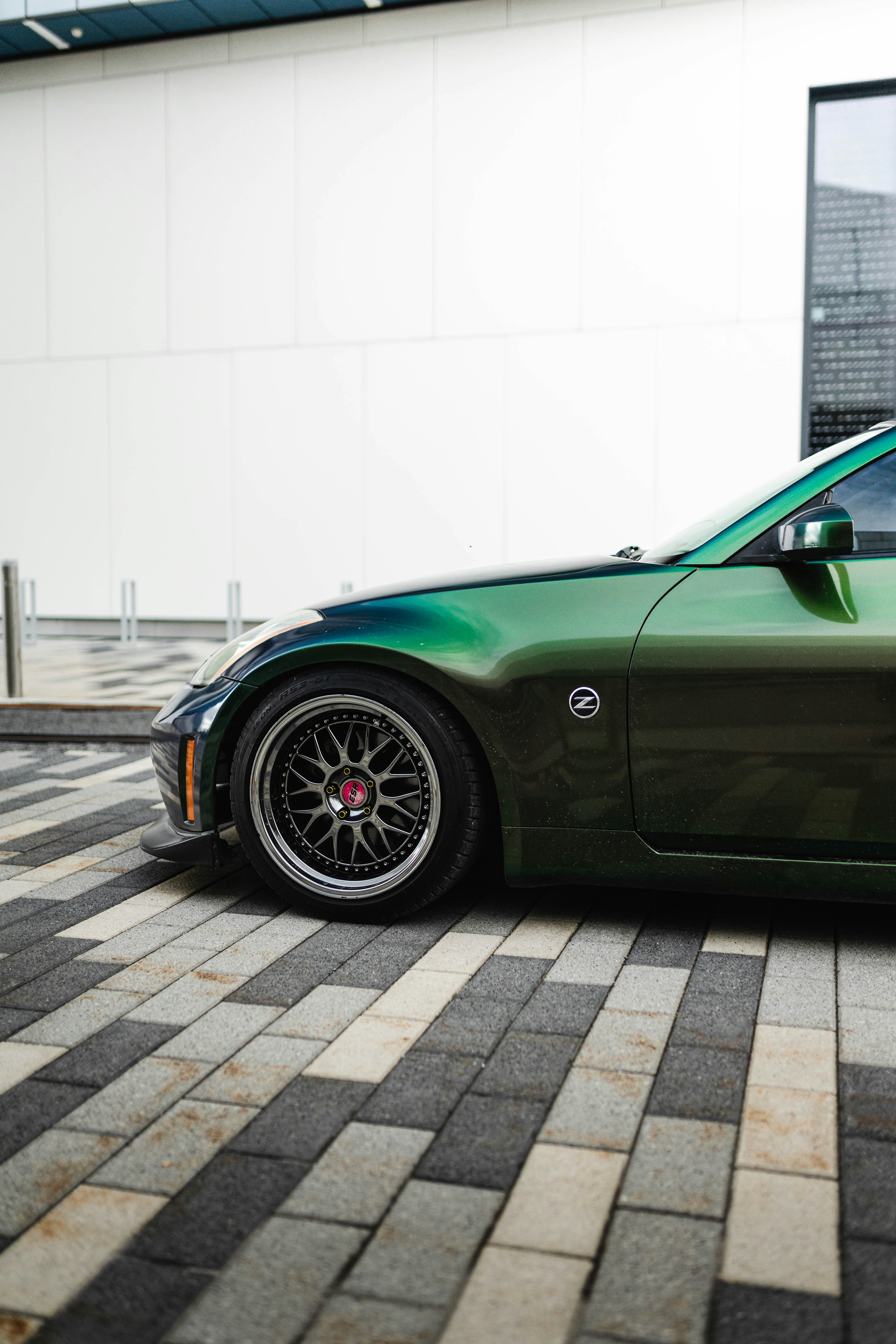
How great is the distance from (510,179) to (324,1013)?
11.4 m

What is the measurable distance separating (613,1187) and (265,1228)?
1.88 feet

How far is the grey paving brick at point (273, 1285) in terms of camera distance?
1.52m

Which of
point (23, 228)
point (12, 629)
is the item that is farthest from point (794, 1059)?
point (23, 228)

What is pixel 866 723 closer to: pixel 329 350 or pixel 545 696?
pixel 545 696

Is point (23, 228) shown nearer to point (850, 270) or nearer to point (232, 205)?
point (232, 205)

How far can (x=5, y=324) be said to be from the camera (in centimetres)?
1413

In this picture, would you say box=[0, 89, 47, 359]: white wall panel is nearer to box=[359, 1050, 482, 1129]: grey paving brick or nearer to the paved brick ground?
the paved brick ground

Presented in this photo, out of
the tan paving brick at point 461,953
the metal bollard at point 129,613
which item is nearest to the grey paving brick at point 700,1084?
the tan paving brick at point 461,953

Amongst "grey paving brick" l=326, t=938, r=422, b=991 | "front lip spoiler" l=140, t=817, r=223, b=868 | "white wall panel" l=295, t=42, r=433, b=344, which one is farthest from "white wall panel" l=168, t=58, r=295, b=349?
"grey paving brick" l=326, t=938, r=422, b=991

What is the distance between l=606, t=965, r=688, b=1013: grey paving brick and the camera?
2.68 meters

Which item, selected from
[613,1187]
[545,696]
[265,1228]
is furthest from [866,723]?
[265,1228]

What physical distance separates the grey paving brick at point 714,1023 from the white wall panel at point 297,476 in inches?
418

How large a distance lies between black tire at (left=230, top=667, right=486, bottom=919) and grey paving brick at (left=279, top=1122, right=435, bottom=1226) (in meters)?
1.19

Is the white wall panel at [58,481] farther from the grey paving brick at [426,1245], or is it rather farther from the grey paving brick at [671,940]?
the grey paving brick at [426,1245]
